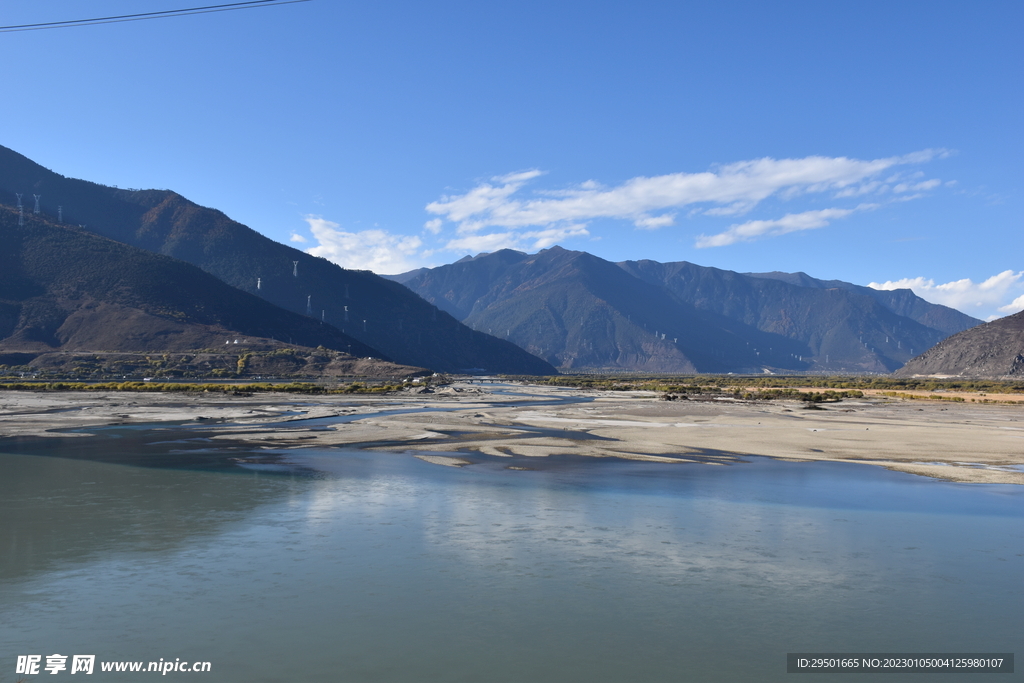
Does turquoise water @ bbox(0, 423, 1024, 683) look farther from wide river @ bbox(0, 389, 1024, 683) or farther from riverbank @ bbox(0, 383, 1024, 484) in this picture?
riverbank @ bbox(0, 383, 1024, 484)

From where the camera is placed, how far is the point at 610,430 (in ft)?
134

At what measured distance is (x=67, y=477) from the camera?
74.4 ft

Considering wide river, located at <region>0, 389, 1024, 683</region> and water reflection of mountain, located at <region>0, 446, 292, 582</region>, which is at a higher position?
water reflection of mountain, located at <region>0, 446, 292, 582</region>

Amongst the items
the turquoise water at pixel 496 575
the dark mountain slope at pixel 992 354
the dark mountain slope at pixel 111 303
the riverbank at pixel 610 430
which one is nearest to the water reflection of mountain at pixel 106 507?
the turquoise water at pixel 496 575

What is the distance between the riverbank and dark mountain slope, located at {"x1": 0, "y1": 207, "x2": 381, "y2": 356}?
78980 millimetres

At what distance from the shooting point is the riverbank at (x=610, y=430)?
3048 cm

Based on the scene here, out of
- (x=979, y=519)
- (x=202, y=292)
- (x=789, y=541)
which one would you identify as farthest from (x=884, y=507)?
(x=202, y=292)

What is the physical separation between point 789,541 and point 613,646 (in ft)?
25.4

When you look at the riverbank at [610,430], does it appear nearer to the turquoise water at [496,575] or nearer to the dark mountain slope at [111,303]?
the turquoise water at [496,575]

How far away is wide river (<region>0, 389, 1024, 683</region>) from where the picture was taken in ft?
31.2

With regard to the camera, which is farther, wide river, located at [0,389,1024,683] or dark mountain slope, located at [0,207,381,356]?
dark mountain slope, located at [0,207,381,356]

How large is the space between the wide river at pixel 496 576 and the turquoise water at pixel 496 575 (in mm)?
57

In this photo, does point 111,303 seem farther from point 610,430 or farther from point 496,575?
point 496,575

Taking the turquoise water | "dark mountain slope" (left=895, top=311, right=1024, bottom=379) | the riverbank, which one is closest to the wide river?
the turquoise water
